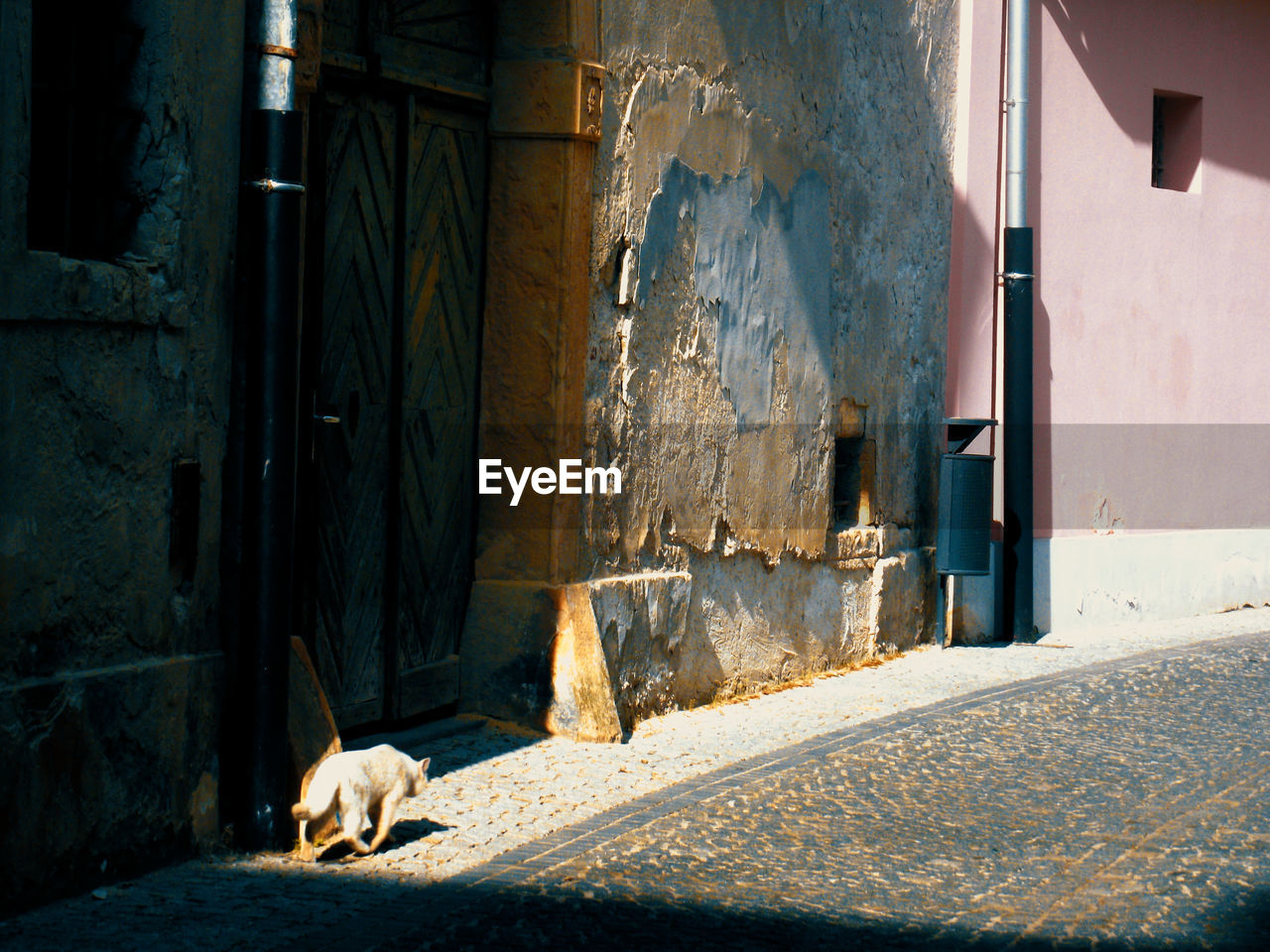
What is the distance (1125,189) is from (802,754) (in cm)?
649

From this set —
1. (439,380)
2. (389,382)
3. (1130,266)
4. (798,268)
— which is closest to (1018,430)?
(1130,266)

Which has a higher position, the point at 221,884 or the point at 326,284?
the point at 326,284

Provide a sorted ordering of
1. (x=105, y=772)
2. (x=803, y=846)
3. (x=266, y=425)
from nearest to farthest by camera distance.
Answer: (x=105, y=772) < (x=266, y=425) < (x=803, y=846)

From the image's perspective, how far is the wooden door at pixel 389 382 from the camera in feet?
18.8

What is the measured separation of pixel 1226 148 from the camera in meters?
12.2

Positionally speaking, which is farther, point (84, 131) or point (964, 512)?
point (964, 512)

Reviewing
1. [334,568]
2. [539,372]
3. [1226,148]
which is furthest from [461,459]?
[1226,148]

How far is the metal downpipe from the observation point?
10.0 metres

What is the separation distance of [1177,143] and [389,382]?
804cm

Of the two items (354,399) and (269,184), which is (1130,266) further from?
(269,184)

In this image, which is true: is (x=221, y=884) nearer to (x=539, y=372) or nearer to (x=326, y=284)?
(x=326, y=284)

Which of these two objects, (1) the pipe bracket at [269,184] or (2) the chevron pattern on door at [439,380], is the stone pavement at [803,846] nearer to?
(2) the chevron pattern on door at [439,380]

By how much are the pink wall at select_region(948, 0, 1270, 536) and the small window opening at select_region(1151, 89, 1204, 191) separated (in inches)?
2.6

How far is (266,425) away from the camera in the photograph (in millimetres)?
4746
